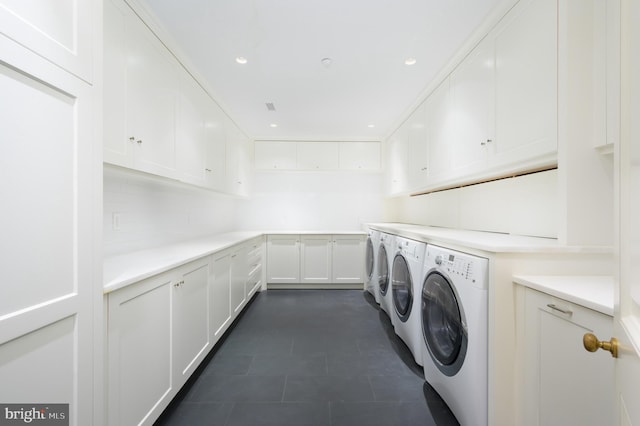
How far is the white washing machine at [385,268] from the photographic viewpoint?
2.41 metres

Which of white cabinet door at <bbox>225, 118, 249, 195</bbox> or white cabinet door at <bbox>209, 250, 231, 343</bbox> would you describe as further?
white cabinet door at <bbox>225, 118, 249, 195</bbox>

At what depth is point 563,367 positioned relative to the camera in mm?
861

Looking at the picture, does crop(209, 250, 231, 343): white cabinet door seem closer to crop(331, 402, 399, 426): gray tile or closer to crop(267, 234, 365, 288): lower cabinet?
crop(331, 402, 399, 426): gray tile

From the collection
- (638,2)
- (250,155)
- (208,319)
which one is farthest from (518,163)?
(250,155)

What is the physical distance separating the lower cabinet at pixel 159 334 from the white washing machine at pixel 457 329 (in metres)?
1.50

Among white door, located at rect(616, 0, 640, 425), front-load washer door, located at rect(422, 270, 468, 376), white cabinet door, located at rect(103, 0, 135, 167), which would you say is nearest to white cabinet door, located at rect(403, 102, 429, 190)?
front-load washer door, located at rect(422, 270, 468, 376)

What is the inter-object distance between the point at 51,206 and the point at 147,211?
1347mm

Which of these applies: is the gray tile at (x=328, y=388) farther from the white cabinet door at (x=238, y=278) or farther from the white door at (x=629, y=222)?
the white door at (x=629, y=222)

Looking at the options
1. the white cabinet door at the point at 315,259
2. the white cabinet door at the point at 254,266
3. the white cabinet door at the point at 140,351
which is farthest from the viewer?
the white cabinet door at the point at 315,259

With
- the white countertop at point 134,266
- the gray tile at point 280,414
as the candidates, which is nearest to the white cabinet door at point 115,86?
the white countertop at point 134,266

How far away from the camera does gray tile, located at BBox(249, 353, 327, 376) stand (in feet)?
5.77

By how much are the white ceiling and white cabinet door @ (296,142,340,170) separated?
1.05 m

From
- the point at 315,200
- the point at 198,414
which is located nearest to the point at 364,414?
the point at 198,414

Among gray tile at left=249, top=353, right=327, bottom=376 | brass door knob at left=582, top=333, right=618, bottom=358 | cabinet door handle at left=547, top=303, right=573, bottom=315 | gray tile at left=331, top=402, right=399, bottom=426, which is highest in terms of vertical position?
brass door knob at left=582, top=333, right=618, bottom=358
